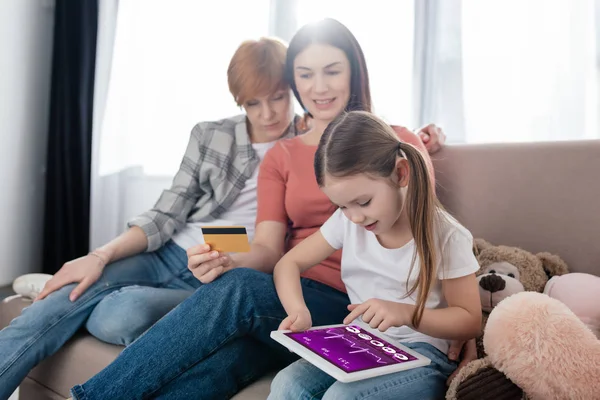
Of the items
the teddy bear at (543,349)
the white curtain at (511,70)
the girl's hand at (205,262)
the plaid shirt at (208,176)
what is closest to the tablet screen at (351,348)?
the teddy bear at (543,349)

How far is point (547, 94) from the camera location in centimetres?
183

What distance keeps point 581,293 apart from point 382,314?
466 mm

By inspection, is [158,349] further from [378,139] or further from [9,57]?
[9,57]

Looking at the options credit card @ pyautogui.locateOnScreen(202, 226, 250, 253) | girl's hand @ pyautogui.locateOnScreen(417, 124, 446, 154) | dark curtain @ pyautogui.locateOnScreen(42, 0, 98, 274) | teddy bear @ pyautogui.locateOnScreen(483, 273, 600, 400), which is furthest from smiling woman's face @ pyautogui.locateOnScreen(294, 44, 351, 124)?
dark curtain @ pyautogui.locateOnScreen(42, 0, 98, 274)

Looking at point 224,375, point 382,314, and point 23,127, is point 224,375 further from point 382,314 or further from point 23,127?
point 23,127

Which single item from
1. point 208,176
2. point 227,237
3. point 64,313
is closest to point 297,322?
point 227,237

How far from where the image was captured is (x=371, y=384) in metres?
0.92

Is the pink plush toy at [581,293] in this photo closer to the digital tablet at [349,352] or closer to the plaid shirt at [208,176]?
the digital tablet at [349,352]

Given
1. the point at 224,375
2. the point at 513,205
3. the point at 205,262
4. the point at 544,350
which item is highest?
the point at 513,205

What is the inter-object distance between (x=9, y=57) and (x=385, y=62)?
1.84 m

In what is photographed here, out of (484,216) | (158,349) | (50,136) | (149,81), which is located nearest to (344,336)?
(158,349)

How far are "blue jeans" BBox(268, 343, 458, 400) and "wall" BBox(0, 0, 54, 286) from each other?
2.27 metres

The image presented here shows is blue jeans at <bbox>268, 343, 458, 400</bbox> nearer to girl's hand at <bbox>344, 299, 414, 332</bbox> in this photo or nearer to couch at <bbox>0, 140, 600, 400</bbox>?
girl's hand at <bbox>344, 299, 414, 332</bbox>

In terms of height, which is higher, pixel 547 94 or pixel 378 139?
pixel 547 94
